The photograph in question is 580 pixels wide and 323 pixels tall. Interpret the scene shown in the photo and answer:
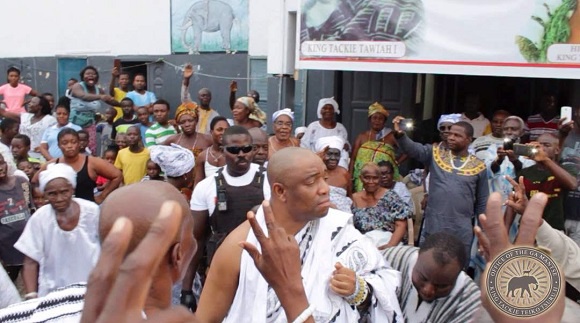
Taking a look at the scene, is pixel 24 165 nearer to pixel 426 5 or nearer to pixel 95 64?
pixel 426 5

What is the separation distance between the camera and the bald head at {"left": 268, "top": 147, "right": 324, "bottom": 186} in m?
2.73

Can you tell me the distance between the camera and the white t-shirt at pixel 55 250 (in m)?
3.85

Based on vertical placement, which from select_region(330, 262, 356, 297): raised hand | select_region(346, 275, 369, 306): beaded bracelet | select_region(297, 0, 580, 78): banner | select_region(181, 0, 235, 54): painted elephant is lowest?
select_region(346, 275, 369, 306): beaded bracelet

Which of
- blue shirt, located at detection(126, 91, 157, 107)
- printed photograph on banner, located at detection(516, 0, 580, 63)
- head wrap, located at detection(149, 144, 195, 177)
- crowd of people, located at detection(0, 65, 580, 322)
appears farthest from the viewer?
blue shirt, located at detection(126, 91, 157, 107)

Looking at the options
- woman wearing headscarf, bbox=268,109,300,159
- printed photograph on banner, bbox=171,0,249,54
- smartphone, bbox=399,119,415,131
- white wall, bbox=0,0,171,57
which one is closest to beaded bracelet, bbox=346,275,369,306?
smartphone, bbox=399,119,415,131

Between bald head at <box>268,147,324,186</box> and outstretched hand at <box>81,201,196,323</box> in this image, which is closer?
outstretched hand at <box>81,201,196,323</box>

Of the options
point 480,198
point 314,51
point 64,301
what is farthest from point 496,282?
point 314,51

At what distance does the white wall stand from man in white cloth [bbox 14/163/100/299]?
7.69 m

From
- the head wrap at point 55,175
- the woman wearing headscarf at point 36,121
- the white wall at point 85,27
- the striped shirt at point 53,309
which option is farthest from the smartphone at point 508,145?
the white wall at point 85,27

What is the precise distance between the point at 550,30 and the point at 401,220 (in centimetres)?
190

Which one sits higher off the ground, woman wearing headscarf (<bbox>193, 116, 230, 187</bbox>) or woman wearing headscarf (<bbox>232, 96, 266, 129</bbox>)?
woman wearing headscarf (<bbox>232, 96, 266, 129</bbox>)

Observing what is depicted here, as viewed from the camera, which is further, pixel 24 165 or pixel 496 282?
pixel 24 165

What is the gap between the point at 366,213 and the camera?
5.21m

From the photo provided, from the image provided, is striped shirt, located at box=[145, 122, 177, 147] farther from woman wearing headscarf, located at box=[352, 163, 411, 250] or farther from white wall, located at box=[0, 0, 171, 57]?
white wall, located at box=[0, 0, 171, 57]
